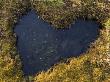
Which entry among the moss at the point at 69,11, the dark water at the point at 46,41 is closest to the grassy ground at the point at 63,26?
the moss at the point at 69,11

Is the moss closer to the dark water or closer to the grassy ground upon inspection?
the grassy ground

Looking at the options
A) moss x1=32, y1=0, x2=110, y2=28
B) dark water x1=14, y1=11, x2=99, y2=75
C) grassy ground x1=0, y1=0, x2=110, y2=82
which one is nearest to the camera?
grassy ground x1=0, y1=0, x2=110, y2=82

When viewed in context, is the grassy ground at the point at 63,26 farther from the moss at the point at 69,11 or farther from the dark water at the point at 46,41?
the dark water at the point at 46,41

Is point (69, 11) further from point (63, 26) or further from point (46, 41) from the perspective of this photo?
point (46, 41)

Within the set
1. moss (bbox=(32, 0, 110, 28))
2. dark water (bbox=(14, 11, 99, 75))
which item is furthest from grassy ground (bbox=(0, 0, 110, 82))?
dark water (bbox=(14, 11, 99, 75))

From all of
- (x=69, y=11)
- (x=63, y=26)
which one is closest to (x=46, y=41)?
(x=63, y=26)

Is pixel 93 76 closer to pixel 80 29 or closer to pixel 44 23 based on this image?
pixel 80 29

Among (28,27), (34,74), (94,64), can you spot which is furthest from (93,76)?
(28,27)
